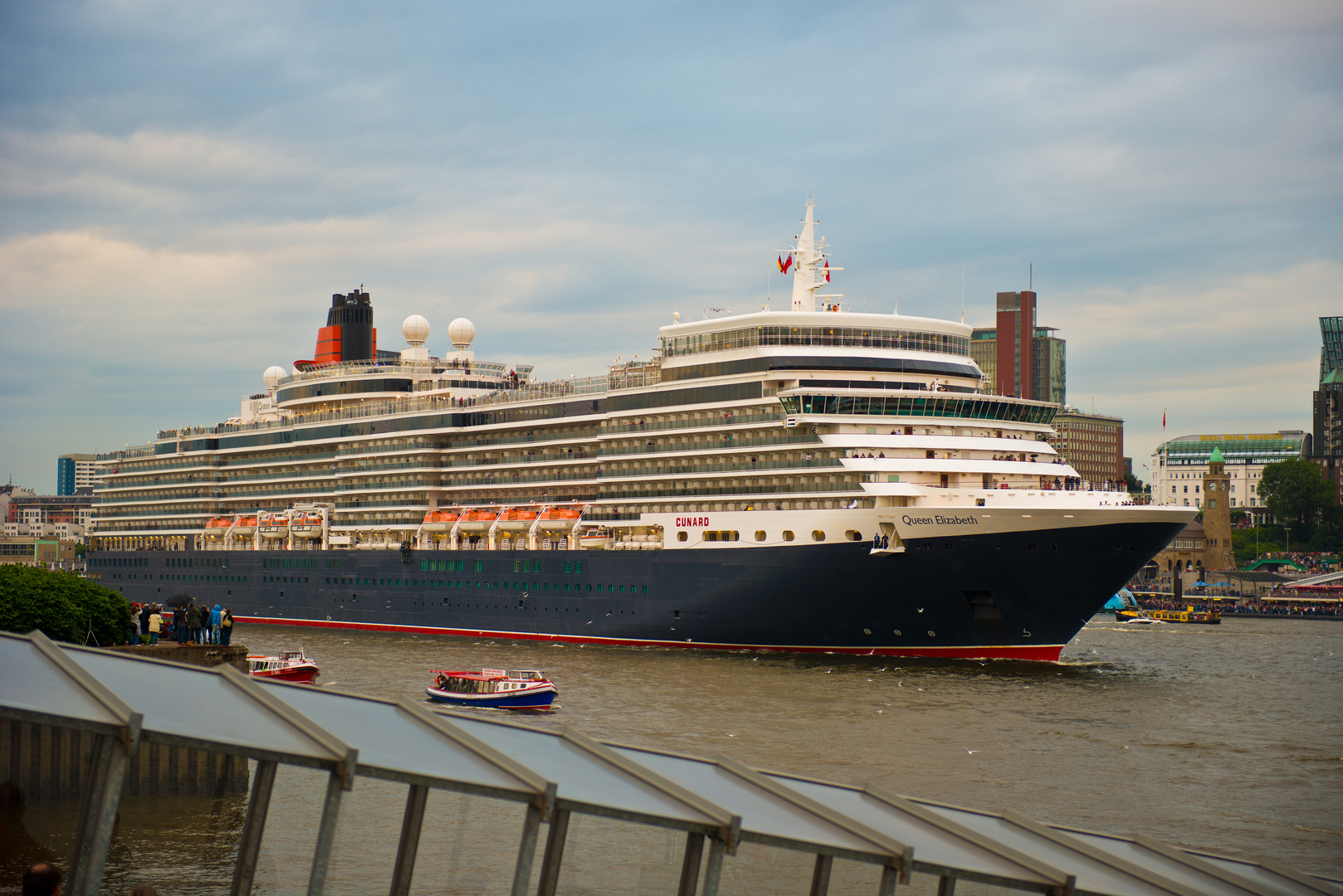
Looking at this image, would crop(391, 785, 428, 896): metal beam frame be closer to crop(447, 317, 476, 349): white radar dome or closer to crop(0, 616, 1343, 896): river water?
crop(0, 616, 1343, 896): river water

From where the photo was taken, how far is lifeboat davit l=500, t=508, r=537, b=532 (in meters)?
58.7

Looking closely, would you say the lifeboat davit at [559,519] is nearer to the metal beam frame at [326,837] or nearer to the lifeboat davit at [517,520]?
the lifeboat davit at [517,520]

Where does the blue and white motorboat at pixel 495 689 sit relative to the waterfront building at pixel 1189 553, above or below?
below

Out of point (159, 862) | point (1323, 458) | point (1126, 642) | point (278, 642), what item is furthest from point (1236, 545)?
point (159, 862)

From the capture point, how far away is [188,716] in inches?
289

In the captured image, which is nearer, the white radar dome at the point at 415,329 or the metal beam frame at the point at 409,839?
the metal beam frame at the point at 409,839

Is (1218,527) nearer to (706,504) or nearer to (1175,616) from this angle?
(1175,616)

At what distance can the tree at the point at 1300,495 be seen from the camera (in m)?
164

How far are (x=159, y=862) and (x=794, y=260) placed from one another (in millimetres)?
42234

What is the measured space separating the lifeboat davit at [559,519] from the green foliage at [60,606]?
2242cm

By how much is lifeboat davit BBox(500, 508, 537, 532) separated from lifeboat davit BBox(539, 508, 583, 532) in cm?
72

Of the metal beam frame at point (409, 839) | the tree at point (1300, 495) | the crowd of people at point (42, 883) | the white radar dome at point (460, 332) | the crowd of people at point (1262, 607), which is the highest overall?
the tree at point (1300, 495)

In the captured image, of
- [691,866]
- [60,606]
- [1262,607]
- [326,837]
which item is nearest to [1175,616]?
[1262,607]

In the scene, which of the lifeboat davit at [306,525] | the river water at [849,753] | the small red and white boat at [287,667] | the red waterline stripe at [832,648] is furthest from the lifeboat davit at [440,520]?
the small red and white boat at [287,667]
